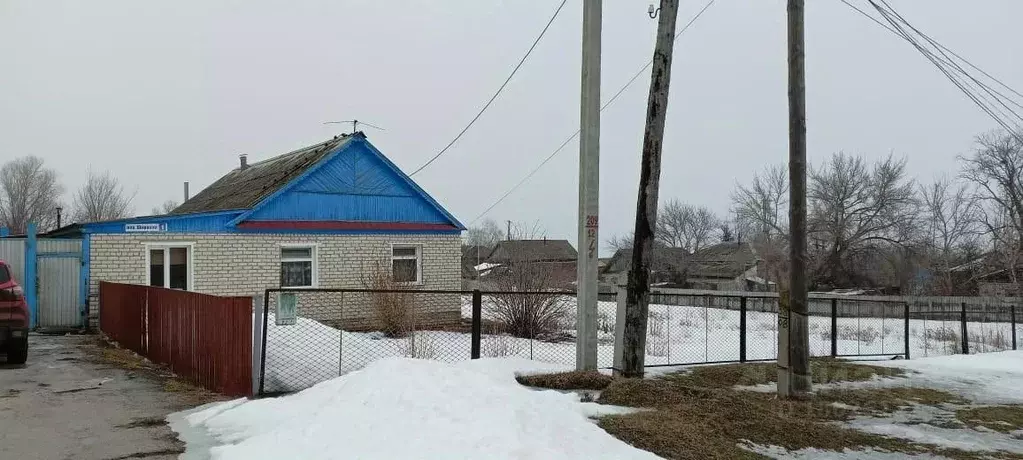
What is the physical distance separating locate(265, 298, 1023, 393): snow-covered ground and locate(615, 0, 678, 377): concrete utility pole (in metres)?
2.64

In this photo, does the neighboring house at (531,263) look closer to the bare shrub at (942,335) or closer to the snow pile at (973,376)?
the snow pile at (973,376)

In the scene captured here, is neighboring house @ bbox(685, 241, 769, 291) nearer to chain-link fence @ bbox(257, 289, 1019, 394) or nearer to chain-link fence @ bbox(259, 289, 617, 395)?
chain-link fence @ bbox(257, 289, 1019, 394)

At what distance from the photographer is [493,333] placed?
43.5 ft

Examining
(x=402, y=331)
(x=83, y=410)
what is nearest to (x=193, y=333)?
(x=83, y=410)

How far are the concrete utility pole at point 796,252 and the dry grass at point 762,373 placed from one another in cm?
86

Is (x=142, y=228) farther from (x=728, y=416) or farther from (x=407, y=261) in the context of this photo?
(x=728, y=416)

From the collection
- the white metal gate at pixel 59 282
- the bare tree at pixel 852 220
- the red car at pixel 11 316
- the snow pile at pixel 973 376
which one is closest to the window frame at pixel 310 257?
the white metal gate at pixel 59 282

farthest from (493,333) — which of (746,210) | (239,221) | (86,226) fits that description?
(746,210)

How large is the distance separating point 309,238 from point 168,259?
127 inches

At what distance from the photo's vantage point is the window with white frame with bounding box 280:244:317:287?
17375 mm

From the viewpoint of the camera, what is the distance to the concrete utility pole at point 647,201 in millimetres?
8219

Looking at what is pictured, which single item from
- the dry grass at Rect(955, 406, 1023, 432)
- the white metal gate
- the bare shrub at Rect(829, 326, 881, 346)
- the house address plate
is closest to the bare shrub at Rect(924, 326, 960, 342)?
the bare shrub at Rect(829, 326, 881, 346)

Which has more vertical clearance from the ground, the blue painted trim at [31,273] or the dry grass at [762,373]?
Answer: the blue painted trim at [31,273]

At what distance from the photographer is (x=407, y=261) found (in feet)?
62.6
